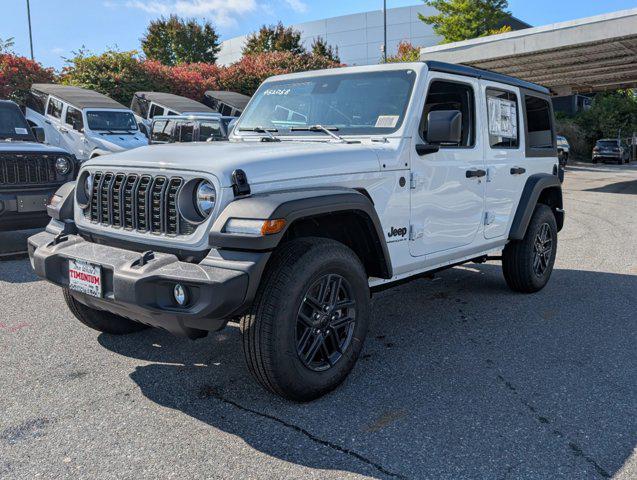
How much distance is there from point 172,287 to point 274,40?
141ft

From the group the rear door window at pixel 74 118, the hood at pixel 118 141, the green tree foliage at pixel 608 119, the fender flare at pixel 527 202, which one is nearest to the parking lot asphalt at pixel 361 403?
the fender flare at pixel 527 202

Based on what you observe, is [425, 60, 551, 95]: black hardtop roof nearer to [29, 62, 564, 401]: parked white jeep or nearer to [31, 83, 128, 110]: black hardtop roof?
[29, 62, 564, 401]: parked white jeep

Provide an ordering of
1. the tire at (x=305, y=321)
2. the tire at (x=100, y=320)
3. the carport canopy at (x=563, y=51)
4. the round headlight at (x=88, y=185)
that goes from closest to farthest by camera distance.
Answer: the tire at (x=305, y=321)
the round headlight at (x=88, y=185)
the tire at (x=100, y=320)
the carport canopy at (x=563, y=51)

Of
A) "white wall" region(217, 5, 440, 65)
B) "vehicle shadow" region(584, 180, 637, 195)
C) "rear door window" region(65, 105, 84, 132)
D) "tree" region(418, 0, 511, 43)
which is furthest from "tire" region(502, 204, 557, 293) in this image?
"white wall" region(217, 5, 440, 65)

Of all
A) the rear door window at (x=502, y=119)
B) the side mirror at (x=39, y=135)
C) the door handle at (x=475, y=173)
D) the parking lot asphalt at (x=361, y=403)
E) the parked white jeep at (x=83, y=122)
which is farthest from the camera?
the parked white jeep at (x=83, y=122)

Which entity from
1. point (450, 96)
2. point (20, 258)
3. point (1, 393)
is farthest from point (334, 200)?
point (20, 258)

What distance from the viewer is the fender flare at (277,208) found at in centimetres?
270

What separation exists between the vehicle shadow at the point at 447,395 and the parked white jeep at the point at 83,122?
11.6m

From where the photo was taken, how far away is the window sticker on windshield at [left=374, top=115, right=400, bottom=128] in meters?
3.74

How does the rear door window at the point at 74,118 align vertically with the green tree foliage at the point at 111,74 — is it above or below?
below

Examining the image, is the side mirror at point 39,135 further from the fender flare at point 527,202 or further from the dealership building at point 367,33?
the dealership building at point 367,33

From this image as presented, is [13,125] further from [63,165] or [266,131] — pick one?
[266,131]

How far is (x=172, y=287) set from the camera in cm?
278

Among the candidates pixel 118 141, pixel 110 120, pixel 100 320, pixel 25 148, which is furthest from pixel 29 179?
pixel 110 120
